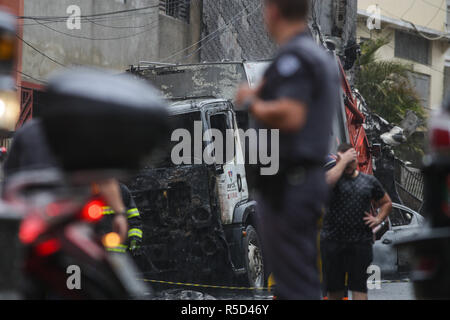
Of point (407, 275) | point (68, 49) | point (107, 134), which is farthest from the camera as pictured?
point (68, 49)

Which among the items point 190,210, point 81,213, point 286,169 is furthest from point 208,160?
point 81,213

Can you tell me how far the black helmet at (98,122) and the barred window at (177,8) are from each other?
22.8 metres

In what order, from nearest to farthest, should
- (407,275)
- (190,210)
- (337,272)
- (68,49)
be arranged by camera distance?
→ (337,272) < (190,210) < (407,275) < (68,49)

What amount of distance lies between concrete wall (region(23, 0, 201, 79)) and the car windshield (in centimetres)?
791

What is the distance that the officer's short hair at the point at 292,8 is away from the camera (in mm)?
4305

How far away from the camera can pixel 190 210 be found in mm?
12289

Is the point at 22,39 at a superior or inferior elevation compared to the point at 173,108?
superior

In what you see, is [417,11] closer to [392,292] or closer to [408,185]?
[408,185]

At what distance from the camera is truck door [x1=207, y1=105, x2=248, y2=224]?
41.4 feet

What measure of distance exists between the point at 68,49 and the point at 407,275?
9.86 metres

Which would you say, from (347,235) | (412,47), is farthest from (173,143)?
(412,47)

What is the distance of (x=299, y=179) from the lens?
4152 mm

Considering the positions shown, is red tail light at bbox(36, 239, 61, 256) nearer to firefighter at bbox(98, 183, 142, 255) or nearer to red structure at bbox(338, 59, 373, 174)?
firefighter at bbox(98, 183, 142, 255)

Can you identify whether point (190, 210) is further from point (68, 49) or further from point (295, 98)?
point (68, 49)
